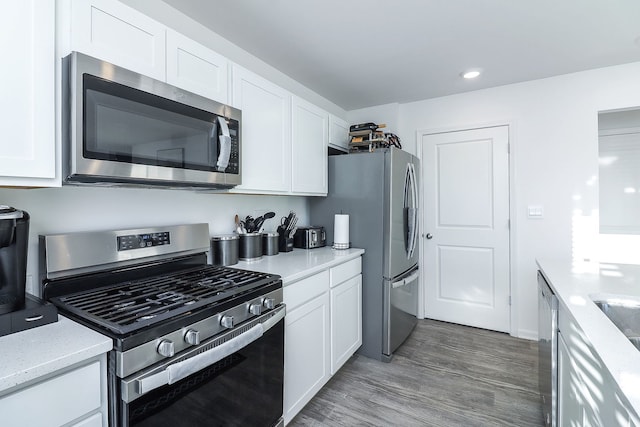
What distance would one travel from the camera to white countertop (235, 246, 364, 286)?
5.84 ft

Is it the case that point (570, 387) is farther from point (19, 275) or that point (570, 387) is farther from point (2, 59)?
point (2, 59)

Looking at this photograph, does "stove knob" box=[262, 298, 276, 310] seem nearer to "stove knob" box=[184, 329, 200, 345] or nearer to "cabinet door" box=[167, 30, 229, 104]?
"stove knob" box=[184, 329, 200, 345]

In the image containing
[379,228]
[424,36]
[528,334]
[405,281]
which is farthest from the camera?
[528,334]

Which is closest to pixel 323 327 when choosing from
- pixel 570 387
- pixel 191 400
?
pixel 191 400

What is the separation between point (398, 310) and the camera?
267cm

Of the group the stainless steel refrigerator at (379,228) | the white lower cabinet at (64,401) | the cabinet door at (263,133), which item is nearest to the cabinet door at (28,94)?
the white lower cabinet at (64,401)

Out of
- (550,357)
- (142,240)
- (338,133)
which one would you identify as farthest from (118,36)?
(550,357)

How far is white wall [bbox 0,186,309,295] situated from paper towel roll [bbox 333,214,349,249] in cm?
79

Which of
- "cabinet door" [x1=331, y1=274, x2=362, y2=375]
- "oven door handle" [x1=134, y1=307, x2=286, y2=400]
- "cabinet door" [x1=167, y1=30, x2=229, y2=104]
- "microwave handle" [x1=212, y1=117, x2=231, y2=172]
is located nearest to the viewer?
"oven door handle" [x1=134, y1=307, x2=286, y2=400]

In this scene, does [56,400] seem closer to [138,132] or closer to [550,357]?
[138,132]

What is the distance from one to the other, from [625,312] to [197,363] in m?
1.72

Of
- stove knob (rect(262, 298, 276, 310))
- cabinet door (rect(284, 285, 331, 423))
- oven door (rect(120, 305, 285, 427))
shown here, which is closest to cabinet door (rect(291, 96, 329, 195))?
cabinet door (rect(284, 285, 331, 423))

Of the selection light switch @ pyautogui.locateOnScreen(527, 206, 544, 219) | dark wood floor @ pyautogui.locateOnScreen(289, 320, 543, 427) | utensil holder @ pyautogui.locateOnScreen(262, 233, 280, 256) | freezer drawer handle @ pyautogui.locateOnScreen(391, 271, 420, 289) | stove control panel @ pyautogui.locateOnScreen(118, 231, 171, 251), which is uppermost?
light switch @ pyautogui.locateOnScreen(527, 206, 544, 219)

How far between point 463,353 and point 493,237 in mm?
1177
